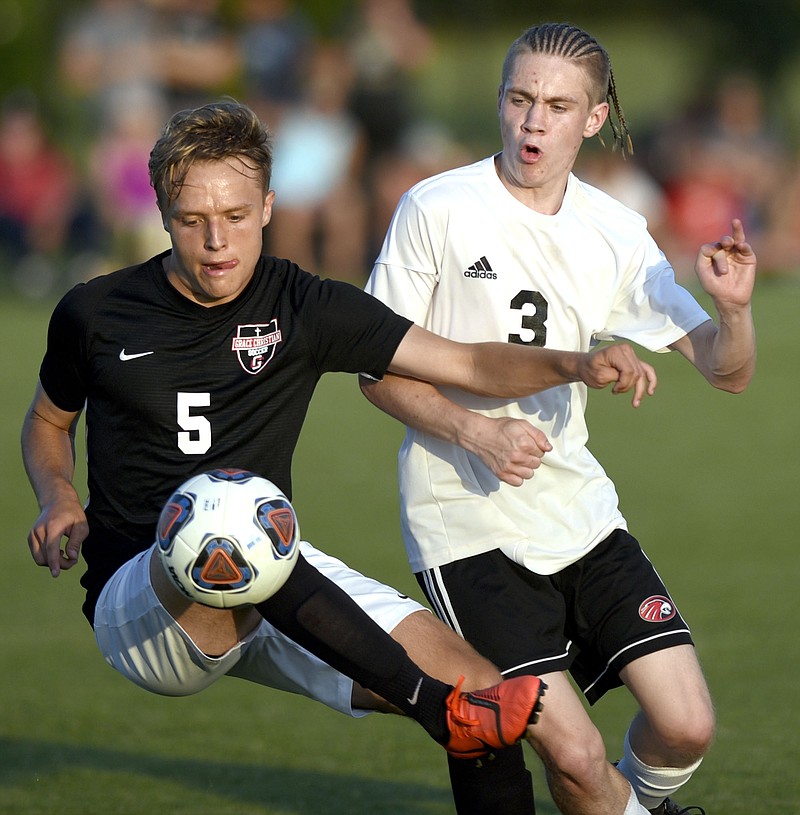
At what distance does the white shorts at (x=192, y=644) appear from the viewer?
4371 millimetres

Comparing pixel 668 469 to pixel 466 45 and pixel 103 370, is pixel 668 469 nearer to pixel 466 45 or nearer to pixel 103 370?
pixel 103 370

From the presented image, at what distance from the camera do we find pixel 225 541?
4016 mm

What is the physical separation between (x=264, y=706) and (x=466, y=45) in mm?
19625

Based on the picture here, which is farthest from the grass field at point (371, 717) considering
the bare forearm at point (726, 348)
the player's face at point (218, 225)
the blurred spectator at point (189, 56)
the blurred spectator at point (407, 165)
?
the blurred spectator at point (189, 56)

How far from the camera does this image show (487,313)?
185 inches

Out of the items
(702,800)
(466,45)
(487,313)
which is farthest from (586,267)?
(466,45)

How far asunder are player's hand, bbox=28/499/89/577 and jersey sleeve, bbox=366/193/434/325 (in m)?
1.14

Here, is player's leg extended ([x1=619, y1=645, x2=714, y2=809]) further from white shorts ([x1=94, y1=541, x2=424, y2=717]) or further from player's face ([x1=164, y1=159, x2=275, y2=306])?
player's face ([x1=164, y1=159, x2=275, y2=306])

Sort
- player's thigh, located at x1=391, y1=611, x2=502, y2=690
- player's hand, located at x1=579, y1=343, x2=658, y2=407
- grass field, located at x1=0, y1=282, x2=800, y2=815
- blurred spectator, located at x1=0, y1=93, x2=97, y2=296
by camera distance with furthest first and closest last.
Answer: blurred spectator, located at x1=0, y1=93, x2=97, y2=296 < grass field, located at x1=0, y1=282, x2=800, y2=815 < player's thigh, located at x1=391, y1=611, x2=502, y2=690 < player's hand, located at x1=579, y1=343, x2=658, y2=407

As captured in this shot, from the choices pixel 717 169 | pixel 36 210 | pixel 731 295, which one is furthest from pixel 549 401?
pixel 717 169

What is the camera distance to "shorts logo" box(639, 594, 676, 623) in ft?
14.9

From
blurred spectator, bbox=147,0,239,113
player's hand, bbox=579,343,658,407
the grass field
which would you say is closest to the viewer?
player's hand, bbox=579,343,658,407

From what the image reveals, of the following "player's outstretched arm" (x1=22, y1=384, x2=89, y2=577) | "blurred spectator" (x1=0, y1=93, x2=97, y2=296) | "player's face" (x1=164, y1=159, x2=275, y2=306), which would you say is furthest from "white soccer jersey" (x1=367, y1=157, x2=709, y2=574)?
"blurred spectator" (x1=0, y1=93, x2=97, y2=296)

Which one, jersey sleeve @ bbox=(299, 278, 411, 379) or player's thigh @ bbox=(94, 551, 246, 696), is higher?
jersey sleeve @ bbox=(299, 278, 411, 379)
